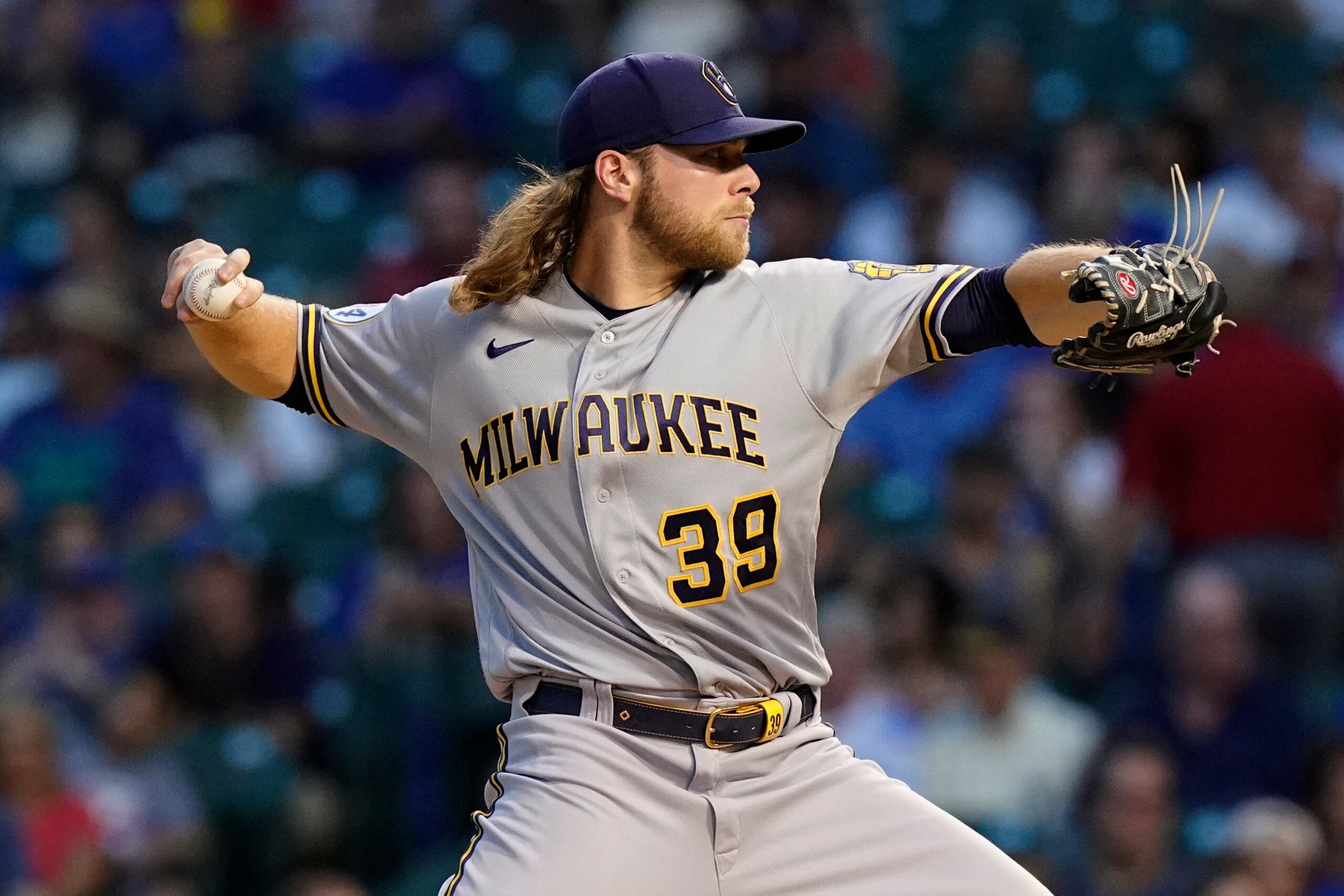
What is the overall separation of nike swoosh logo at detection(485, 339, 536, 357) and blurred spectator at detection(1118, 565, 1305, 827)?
2905mm

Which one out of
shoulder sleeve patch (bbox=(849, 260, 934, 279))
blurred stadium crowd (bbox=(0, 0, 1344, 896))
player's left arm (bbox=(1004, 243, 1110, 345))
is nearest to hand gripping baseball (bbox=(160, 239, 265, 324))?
shoulder sleeve patch (bbox=(849, 260, 934, 279))

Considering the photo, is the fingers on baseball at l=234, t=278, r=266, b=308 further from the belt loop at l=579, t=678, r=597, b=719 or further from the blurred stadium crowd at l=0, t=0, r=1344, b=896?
the blurred stadium crowd at l=0, t=0, r=1344, b=896

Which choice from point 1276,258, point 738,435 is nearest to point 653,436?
point 738,435

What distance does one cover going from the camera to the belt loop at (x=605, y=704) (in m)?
3.33

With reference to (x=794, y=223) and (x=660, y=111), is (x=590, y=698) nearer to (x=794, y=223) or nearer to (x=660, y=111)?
(x=660, y=111)

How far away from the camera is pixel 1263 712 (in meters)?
5.61

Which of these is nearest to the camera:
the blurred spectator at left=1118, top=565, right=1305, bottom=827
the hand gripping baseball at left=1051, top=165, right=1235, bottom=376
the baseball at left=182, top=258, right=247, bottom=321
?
the hand gripping baseball at left=1051, top=165, right=1235, bottom=376

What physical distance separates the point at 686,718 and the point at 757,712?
0.45ft

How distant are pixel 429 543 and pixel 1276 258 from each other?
327 cm

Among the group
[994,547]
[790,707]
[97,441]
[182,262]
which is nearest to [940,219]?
[994,547]

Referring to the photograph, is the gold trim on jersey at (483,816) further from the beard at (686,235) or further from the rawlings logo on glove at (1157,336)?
the rawlings logo on glove at (1157,336)

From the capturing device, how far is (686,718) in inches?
131

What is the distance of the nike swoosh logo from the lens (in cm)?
354

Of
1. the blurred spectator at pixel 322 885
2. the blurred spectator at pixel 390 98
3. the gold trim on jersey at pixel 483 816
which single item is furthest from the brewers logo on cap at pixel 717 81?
the blurred spectator at pixel 390 98
